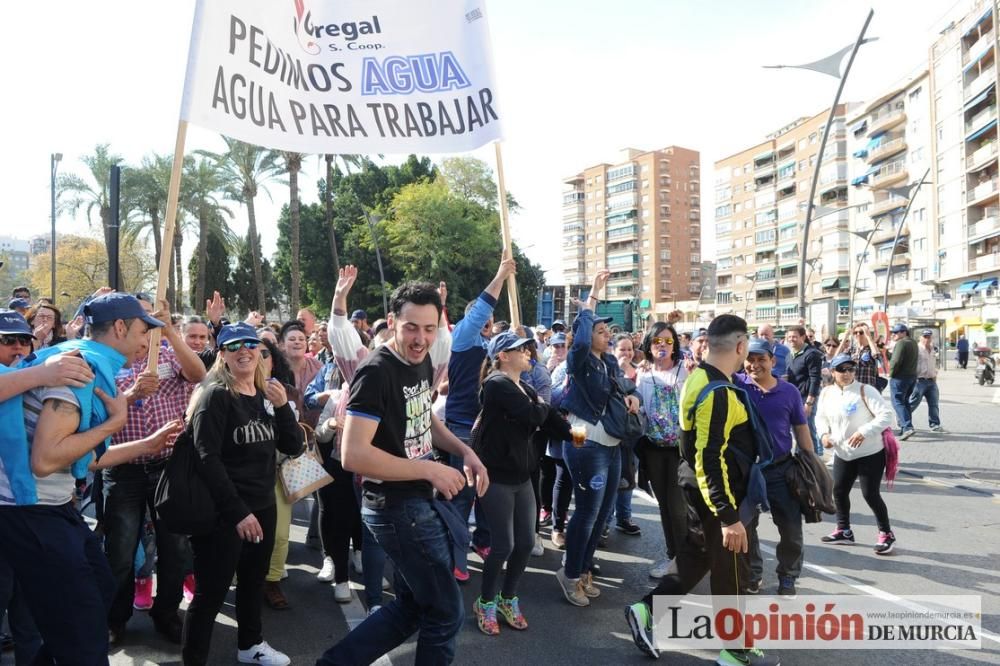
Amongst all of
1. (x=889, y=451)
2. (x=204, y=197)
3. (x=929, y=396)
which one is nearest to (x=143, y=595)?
(x=889, y=451)

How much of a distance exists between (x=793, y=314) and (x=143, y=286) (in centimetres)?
6736

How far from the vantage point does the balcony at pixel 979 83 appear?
156 feet

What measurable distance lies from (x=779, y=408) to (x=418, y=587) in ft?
10.5

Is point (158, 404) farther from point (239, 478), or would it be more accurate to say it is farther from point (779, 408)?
point (779, 408)

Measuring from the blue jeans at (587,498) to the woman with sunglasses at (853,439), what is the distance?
2497 millimetres

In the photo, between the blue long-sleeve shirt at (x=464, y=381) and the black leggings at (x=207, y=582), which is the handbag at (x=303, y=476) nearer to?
the black leggings at (x=207, y=582)

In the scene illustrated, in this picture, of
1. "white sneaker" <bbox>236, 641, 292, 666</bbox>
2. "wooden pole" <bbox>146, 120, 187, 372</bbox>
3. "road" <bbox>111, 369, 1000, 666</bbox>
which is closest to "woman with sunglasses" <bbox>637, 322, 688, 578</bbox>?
"road" <bbox>111, 369, 1000, 666</bbox>

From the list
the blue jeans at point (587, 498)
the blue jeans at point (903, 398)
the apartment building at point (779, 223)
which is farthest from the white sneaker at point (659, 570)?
the apartment building at point (779, 223)

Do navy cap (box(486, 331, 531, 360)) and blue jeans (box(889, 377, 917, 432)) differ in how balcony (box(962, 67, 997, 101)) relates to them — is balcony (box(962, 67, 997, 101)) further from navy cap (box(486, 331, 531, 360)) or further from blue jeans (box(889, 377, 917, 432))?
navy cap (box(486, 331, 531, 360))

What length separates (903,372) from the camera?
43.2 feet

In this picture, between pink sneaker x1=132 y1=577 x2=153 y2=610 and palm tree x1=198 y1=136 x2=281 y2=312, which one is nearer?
pink sneaker x1=132 y1=577 x2=153 y2=610

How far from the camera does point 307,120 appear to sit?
5043mm

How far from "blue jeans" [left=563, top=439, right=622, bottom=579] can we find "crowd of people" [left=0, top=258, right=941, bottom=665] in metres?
0.02

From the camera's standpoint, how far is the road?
4152mm
